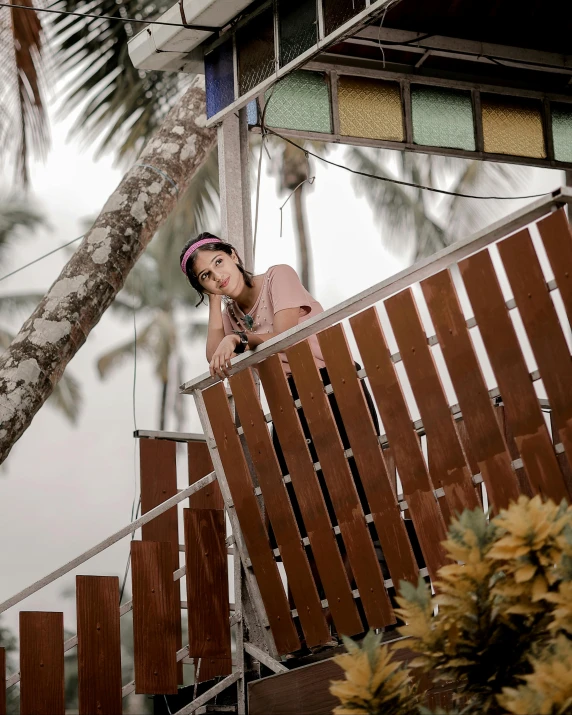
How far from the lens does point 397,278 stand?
4.35m

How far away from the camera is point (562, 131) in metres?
7.21

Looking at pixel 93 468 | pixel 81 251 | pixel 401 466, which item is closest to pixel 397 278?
pixel 401 466

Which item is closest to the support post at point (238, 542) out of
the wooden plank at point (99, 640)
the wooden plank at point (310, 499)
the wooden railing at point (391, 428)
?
the wooden railing at point (391, 428)

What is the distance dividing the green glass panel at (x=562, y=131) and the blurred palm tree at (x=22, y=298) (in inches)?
898

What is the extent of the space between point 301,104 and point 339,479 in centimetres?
268

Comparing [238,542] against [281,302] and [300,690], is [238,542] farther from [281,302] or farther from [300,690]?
[281,302]

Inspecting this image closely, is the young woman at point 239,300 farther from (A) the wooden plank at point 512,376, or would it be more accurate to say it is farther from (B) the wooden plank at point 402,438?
(A) the wooden plank at point 512,376

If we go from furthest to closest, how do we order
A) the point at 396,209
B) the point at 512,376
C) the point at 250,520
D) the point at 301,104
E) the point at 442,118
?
the point at 396,209
the point at 442,118
the point at 301,104
the point at 250,520
the point at 512,376

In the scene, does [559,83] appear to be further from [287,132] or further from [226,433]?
[226,433]

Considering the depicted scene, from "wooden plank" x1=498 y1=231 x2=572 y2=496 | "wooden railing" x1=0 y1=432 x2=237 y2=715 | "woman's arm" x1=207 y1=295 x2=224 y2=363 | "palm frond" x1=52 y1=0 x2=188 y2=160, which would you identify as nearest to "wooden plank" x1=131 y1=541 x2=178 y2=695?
"wooden railing" x1=0 y1=432 x2=237 y2=715

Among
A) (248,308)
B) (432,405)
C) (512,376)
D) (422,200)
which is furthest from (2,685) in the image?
(422,200)

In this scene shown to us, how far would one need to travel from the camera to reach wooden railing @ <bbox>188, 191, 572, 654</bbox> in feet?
13.0

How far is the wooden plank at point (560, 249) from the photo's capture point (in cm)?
383

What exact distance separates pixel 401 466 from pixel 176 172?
15.3ft
